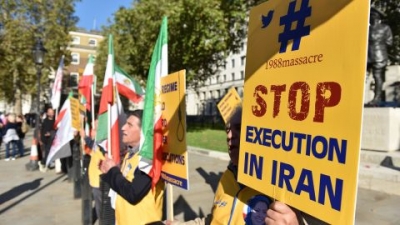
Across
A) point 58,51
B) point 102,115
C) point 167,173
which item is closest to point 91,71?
point 102,115

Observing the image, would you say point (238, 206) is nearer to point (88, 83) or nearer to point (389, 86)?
point (88, 83)

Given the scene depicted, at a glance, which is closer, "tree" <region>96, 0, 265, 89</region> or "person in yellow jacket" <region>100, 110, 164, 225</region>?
"person in yellow jacket" <region>100, 110, 164, 225</region>

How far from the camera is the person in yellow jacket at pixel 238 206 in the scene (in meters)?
1.55

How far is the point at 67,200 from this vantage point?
747 centimetres

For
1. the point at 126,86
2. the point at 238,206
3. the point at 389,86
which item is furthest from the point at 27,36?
the point at 238,206

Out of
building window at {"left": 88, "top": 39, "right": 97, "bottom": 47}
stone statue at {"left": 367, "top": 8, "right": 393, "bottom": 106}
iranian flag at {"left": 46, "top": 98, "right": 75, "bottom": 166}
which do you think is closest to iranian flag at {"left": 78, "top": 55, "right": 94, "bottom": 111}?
iranian flag at {"left": 46, "top": 98, "right": 75, "bottom": 166}

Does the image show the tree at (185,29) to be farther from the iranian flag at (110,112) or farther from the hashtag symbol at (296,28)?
the hashtag symbol at (296,28)

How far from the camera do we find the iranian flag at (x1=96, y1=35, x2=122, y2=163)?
3.70m

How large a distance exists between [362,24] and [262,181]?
31.1 inches

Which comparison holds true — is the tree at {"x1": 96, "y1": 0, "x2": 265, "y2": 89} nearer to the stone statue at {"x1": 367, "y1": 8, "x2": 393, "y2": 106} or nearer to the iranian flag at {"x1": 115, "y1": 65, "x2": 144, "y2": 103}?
the stone statue at {"x1": 367, "y1": 8, "x2": 393, "y2": 106}

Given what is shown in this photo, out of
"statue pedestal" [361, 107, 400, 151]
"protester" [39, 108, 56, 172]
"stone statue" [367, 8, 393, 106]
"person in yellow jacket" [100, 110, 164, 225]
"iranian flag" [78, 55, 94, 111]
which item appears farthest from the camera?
"protester" [39, 108, 56, 172]

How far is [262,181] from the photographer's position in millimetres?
1690

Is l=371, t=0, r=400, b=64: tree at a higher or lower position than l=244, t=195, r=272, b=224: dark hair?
higher

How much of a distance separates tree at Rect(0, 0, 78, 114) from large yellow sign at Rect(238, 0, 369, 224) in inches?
1036
